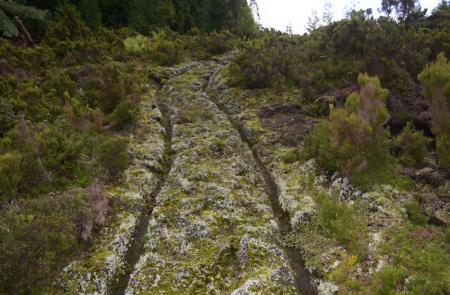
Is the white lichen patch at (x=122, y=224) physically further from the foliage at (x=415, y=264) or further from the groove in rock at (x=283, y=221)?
the foliage at (x=415, y=264)

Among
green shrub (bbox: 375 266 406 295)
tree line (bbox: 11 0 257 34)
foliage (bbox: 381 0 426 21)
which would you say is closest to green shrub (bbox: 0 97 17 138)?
green shrub (bbox: 375 266 406 295)

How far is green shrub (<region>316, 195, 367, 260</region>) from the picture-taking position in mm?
6617

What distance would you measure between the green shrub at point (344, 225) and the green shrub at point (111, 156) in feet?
16.0

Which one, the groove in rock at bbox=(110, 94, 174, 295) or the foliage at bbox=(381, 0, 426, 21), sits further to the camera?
the foliage at bbox=(381, 0, 426, 21)

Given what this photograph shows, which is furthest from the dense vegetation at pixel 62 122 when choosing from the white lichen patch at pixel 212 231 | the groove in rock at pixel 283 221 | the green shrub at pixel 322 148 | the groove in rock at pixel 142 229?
the green shrub at pixel 322 148

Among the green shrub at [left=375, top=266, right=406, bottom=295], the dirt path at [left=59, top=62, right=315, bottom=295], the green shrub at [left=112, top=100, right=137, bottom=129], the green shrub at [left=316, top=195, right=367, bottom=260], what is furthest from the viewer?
the green shrub at [left=112, top=100, right=137, bottom=129]

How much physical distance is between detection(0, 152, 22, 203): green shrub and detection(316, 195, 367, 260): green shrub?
595 cm

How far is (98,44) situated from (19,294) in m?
16.8

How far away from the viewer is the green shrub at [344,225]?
6.62 meters

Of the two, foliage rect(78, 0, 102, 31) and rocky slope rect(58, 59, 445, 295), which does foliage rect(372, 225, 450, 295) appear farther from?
foliage rect(78, 0, 102, 31)

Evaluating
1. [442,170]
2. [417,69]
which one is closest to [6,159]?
[442,170]

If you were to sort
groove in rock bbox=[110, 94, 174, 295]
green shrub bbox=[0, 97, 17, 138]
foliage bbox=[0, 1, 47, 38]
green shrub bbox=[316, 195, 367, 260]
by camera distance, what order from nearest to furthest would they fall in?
groove in rock bbox=[110, 94, 174, 295] < green shrub bbox=[316, 195, 367, 260] < green shrub bbox=[0, 97, 17, 138] < foliage bbox=[0, 1, 47, 38]

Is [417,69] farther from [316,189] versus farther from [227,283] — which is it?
[227,283]

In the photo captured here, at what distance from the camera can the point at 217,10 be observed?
118 ft
